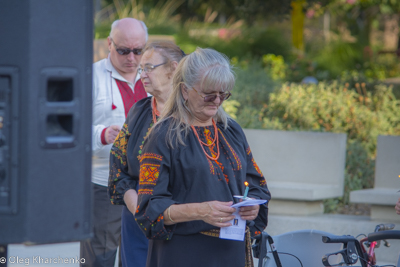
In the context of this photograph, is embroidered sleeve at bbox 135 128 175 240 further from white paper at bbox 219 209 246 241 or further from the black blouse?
white paper at bbox 219 209 246 241

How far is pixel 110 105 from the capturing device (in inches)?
163

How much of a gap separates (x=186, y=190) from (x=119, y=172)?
0.70 meters

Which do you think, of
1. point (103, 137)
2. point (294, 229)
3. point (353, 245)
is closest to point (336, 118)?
point (294, 229)

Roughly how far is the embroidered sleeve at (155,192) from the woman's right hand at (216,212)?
0.19 meters

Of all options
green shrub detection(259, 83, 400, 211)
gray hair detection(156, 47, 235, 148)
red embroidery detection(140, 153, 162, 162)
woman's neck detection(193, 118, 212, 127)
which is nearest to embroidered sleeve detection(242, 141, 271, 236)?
woman's neck detection(193, 118, 212, 127)

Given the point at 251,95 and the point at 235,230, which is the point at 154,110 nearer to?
the point at 235,230

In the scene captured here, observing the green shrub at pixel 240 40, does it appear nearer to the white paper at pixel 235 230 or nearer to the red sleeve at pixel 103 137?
the red sleeve at pixel 103 137

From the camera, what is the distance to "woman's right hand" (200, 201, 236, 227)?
2.61 m

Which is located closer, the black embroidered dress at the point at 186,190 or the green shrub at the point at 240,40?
the black embroidered dress at the point at 186,190

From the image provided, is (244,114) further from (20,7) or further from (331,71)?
(331,71)

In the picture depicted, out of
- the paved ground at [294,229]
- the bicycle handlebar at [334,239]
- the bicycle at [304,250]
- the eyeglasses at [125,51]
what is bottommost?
the paved ground at [294,229]

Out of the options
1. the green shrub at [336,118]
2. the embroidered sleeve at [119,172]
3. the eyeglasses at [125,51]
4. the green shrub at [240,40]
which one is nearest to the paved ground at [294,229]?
the green shrub at [336,118]

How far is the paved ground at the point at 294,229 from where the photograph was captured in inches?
227

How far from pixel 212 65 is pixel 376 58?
20.8 metres
